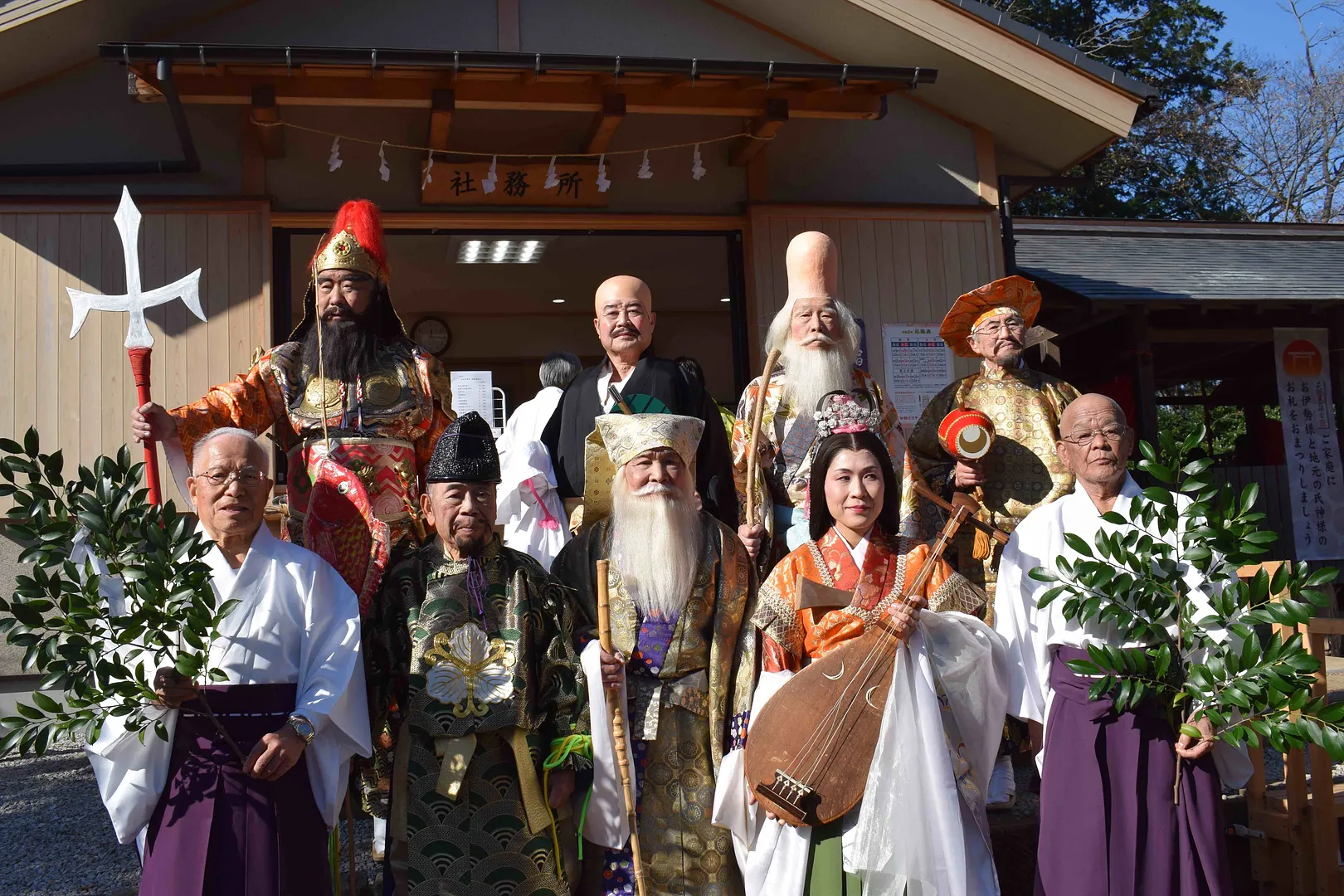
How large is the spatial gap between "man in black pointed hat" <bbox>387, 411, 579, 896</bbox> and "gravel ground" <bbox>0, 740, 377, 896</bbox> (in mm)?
577

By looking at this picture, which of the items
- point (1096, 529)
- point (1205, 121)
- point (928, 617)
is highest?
point (1205, 121)

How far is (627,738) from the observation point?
357 cm

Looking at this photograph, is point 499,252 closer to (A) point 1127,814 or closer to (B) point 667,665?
(B) point 667,665

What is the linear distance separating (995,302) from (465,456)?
8.69 ft

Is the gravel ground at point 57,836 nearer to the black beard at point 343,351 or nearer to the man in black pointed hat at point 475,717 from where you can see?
the man in black pointed hat at point 475,717

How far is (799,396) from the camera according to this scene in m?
4.70

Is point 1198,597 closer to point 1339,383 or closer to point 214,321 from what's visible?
point 214,321

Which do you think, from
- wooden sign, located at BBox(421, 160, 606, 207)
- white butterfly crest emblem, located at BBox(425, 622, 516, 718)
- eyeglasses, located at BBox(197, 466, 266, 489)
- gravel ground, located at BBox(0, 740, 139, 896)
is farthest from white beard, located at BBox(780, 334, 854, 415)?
gravel ground, located at BBox(0, 740, 139, 896)

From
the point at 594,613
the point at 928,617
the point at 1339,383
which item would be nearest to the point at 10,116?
the point at 594,613

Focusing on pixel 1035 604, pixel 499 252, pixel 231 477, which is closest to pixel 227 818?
pixel 231 477

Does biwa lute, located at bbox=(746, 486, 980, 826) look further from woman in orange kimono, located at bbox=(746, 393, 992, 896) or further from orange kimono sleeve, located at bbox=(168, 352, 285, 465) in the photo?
orange kimono sleeve, located at bbox=(168, 352, 285, 465)

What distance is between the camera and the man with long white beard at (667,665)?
11.9 ft

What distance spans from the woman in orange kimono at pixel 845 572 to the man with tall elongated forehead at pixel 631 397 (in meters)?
0.93

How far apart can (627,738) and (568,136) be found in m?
4.28
